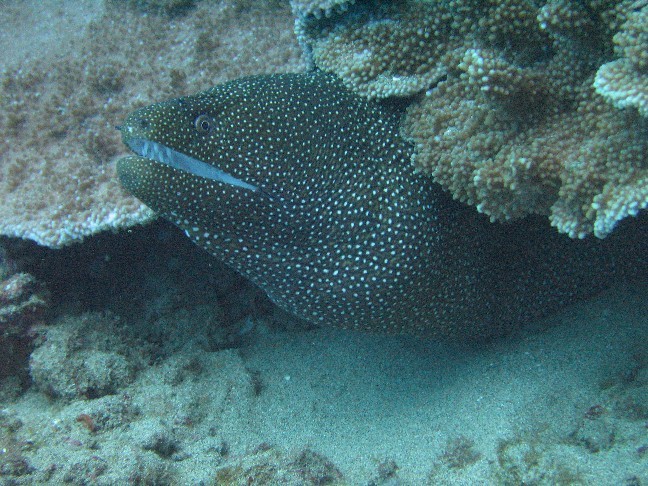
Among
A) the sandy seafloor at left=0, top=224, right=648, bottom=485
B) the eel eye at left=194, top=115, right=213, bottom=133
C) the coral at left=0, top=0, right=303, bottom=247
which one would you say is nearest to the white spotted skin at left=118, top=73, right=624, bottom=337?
the eel eye at left=194, top=115, right=213, bottom=133

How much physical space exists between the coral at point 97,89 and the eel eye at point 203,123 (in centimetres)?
127

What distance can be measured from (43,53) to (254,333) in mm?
3686

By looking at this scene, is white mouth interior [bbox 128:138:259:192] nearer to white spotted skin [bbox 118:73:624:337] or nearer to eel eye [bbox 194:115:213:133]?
white spotted skin [bbox 118:73:624:337]

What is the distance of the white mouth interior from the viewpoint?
2.59m

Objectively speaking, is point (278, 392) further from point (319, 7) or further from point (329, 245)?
point (319, 7)

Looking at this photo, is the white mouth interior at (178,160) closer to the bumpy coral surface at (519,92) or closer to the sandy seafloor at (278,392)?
the bumpy coral surface at (519,92)

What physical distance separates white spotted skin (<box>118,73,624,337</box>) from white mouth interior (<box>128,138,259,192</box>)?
0.15ft

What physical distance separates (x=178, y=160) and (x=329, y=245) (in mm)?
1087

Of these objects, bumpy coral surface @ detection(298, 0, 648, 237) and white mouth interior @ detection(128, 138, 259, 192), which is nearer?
bumpy coral surface @ detection(298, 0, 648, 237)

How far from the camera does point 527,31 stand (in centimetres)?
261

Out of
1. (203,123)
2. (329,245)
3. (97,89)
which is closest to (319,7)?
(203,123)

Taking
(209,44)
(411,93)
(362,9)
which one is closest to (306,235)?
(411,93)

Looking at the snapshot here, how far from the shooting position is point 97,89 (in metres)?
4.24

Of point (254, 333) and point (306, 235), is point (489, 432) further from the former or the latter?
point (254, 333)
